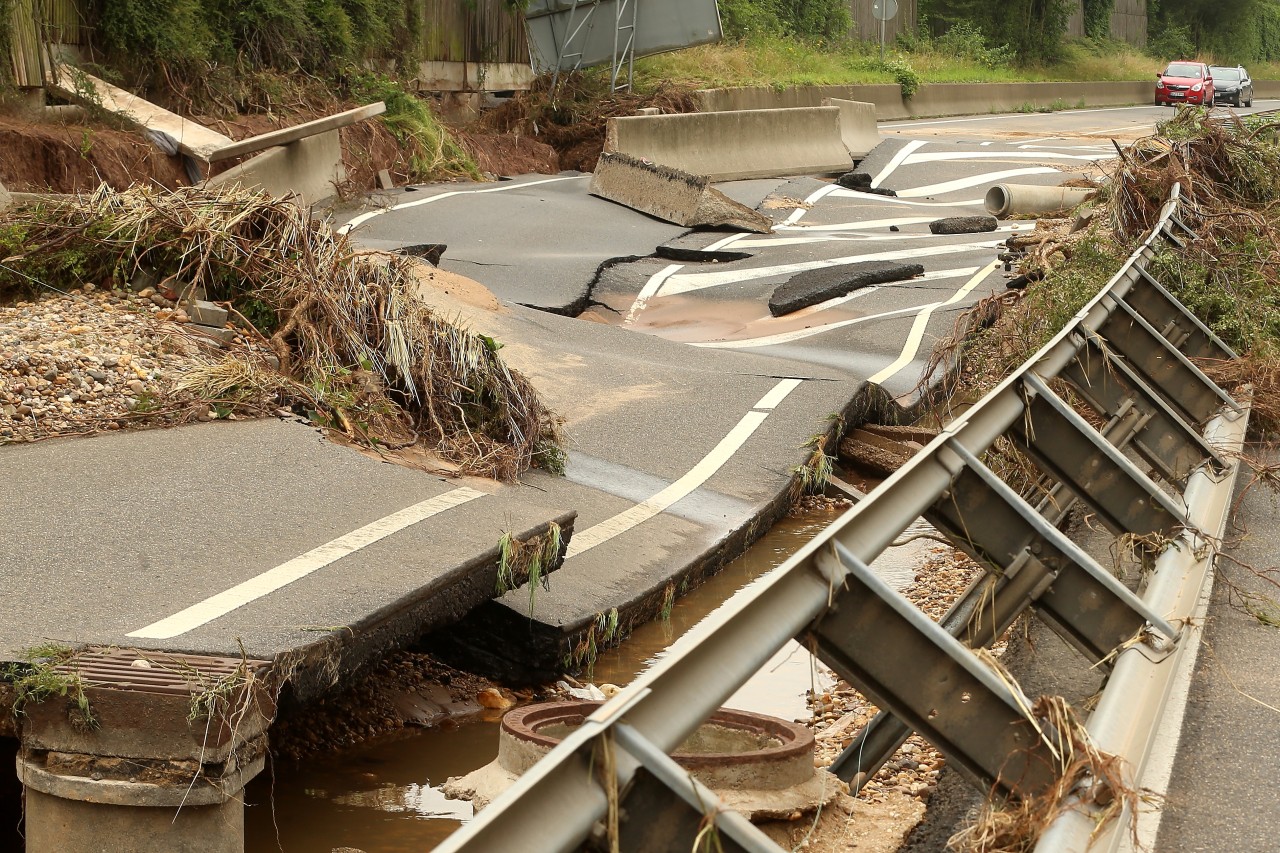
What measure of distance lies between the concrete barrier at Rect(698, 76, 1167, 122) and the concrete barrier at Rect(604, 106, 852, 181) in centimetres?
447

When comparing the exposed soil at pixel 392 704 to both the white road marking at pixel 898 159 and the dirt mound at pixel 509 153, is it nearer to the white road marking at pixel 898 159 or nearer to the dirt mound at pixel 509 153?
the dirt mound at pixel 509 153

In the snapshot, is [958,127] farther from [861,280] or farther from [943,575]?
[943,575]

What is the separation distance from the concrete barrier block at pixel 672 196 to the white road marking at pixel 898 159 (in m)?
5.22

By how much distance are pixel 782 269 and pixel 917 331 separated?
11.3ft

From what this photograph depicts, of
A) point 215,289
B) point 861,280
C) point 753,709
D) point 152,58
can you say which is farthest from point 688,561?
point 152,58

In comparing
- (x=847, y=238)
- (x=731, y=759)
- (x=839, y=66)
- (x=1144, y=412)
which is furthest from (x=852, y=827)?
(x=839, y=66)

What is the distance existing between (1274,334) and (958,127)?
25.8m

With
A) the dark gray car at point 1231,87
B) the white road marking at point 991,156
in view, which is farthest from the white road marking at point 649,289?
the dark gray car at point 1231,87

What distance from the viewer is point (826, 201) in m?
21.0

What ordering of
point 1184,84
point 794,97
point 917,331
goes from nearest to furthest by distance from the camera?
point 917,331, point 794,97, point 1184,84

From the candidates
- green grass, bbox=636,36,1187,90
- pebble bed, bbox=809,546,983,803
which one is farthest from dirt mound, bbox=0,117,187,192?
green grass, bbox=636,36,1187,90

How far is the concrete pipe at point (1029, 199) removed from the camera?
1870 centimetres

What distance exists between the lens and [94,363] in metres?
7.52

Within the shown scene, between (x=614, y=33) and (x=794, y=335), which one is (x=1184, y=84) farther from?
(x=794, y=335)
